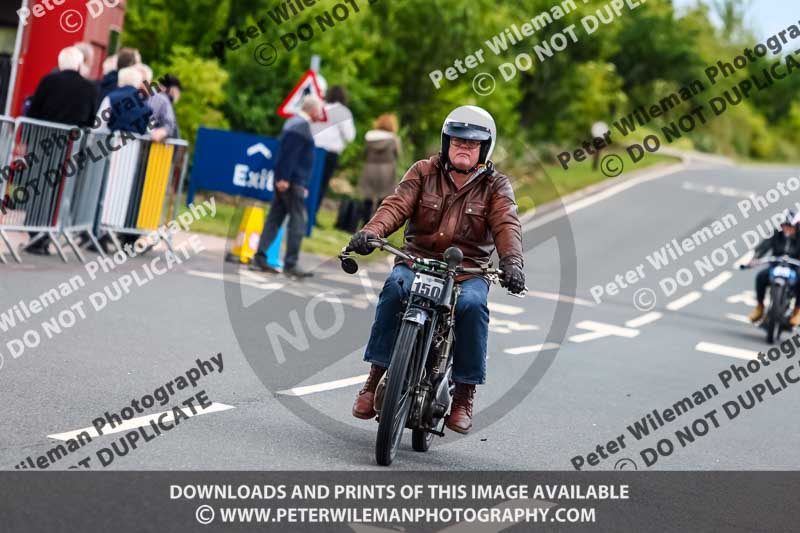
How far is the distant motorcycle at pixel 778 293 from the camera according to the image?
1598cm

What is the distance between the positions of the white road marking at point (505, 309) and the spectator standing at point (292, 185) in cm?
213

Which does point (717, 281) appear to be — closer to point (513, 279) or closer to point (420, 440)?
point (420, 440)

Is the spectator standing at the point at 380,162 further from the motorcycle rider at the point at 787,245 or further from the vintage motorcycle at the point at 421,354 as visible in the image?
the vintage motorcycle at the point at 421,354

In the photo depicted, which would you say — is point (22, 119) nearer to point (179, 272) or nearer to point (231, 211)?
point (179, 272)

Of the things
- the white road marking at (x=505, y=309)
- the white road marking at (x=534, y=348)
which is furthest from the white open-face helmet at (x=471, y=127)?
the white road marking at (x=505, y=309)

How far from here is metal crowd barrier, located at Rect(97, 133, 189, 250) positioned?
1462cm

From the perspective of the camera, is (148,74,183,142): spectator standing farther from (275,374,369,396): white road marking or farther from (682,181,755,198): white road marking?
(682,181,755,198): white road marking

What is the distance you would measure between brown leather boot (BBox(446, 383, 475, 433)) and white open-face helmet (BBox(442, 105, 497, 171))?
120cm

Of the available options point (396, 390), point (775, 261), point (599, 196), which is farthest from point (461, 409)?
point (599, 196)

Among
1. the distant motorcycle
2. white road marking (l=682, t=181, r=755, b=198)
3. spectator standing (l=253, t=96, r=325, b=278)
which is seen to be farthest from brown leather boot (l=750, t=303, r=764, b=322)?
white road marking (l=682, t=181, r=755, b=198)

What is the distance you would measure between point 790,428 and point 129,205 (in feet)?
25.3

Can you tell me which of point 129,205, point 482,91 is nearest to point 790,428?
point 129,205

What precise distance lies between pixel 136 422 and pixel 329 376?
108 inches

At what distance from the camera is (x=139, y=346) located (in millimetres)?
9797
